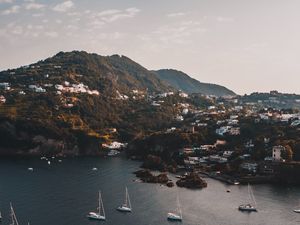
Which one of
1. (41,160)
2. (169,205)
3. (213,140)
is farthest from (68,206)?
(213,140)

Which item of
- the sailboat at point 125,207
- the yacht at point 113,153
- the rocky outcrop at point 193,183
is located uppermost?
the yacht at point 113,153

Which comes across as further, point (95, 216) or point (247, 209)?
point (247, 209)

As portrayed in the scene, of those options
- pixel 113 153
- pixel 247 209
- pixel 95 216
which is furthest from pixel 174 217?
pixel 113 153

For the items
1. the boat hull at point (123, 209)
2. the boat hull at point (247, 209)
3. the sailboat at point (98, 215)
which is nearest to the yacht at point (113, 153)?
the boat hull at point (123, 209)

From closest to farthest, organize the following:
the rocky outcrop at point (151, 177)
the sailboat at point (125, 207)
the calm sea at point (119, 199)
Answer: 1. the calm sea at point (119, 199)
2. the sailboat at point (125, 207)
3. the rocky outcrop at point (151, 177)

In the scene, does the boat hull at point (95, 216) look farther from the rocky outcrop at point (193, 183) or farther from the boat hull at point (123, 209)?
the rocky outcrop at point (193, 183)

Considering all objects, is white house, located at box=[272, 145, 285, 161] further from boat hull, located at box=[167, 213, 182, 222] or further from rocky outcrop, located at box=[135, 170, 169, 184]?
boat hull, located at box=[167, 213, 182, 222]

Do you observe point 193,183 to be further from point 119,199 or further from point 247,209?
point 247,209

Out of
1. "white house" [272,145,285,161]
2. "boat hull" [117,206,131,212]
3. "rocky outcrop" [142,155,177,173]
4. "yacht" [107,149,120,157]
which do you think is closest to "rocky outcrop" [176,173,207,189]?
"rocky outcrop" [142,155,177,173]
